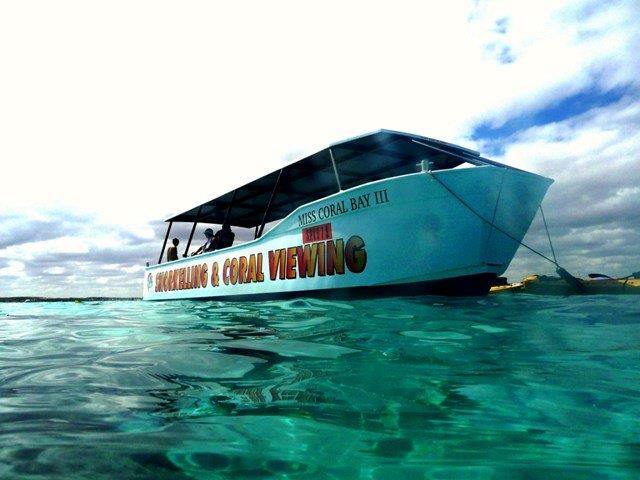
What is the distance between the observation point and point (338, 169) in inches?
329

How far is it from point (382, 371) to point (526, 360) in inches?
36.6

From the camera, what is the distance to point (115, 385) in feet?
6.77

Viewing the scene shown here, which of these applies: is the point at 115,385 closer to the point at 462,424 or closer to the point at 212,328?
the point at 462,424

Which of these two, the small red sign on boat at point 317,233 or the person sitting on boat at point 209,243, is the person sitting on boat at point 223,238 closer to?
the person sitting on boat at point 209,243

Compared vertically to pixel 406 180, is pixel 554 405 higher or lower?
lower

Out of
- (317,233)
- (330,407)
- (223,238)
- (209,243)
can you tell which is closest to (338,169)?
(317,233)

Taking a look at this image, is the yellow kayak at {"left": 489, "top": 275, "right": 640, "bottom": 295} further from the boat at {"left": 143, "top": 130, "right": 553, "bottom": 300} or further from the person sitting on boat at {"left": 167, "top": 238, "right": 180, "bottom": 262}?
the person sitting on boat at {"left": 167, "top": 238, "right": 180, "bottom": 262}

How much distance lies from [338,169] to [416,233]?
3082 mm

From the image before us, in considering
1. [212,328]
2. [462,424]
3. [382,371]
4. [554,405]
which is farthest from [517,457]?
[212,328]

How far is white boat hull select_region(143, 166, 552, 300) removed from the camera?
5652 mm

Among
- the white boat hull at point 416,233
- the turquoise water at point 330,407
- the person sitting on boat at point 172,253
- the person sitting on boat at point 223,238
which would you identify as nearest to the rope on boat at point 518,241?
the white boat hull at point 416,233

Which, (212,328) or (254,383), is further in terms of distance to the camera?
(212,328)

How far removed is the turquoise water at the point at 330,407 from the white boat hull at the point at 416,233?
245 centimetres

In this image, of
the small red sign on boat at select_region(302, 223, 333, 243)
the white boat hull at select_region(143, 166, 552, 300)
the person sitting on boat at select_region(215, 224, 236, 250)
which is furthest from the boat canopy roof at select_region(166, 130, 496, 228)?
the small red sign on boat at select_region(302, 223, 333, 243)
